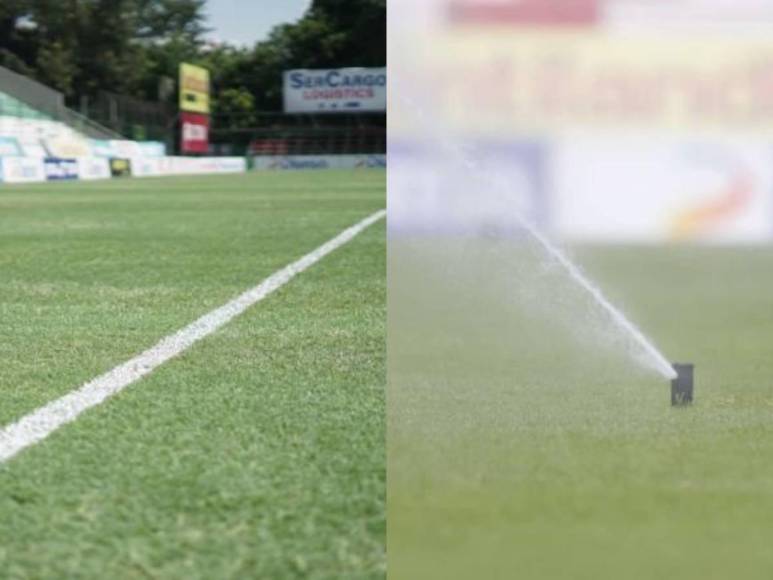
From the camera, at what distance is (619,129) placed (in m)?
8.48

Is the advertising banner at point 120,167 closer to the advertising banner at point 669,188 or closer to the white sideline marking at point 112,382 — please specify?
the advertising banner at point 669,188

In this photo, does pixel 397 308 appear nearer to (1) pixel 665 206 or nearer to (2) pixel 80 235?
(2) pixel 80 235

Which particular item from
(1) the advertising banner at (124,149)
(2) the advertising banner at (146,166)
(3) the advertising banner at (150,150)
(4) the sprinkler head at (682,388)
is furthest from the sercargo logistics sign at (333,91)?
(4) the sprinkler head at (682,388)

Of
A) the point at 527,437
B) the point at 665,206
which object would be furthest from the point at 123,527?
the point at 665,206

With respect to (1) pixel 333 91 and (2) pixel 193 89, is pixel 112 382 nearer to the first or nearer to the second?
(2) pixel 193 89

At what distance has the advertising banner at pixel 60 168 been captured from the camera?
2191 cm

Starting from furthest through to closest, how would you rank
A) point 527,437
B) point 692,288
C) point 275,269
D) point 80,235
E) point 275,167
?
point 275,167, point 80,235, point 275,269, point 692,288, point 527,437

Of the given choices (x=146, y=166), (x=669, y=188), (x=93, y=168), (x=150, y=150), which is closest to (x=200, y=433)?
(x=669, y=188)

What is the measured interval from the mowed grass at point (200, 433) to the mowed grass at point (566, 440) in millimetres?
92

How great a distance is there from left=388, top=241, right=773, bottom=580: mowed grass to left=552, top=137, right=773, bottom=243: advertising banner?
12.9 ft

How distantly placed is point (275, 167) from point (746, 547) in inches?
1607

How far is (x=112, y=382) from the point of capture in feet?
8.35

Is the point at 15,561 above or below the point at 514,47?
below

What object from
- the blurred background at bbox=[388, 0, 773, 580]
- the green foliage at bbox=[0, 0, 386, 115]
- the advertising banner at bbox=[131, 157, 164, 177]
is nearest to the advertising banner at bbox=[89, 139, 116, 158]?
the advertising banner at bbox=[131, 157, 164, 177]
